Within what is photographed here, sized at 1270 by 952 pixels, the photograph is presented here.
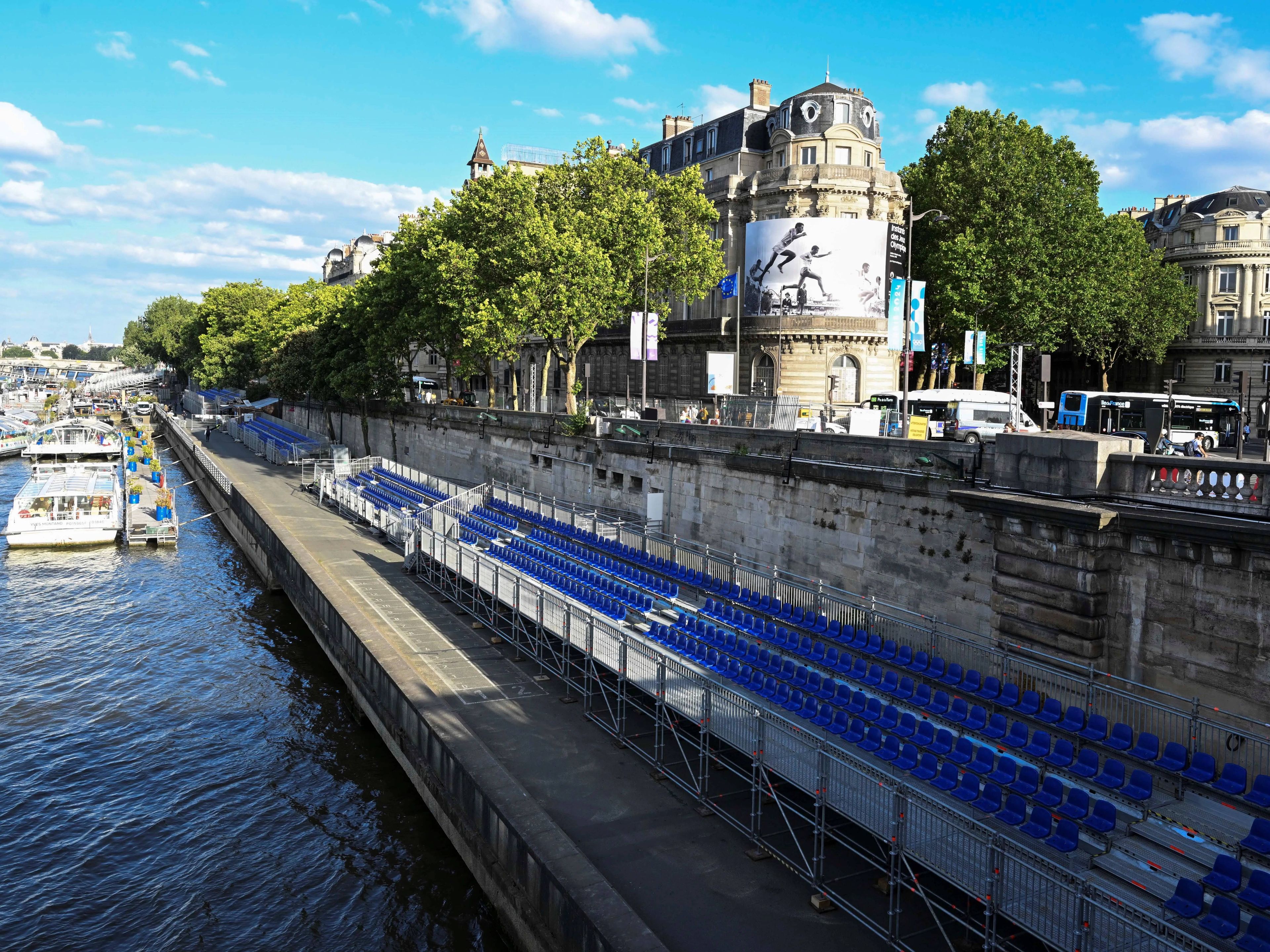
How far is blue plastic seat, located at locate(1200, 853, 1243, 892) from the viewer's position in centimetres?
1031

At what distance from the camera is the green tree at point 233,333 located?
10600 centimetres

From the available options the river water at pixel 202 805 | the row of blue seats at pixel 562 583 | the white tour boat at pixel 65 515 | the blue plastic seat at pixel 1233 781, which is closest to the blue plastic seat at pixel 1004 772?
the blue plastic seat at pixel 1233 781

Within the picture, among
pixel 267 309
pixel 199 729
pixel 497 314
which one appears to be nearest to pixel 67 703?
pixel 199 729

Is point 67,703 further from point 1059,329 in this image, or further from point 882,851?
point 1059,329

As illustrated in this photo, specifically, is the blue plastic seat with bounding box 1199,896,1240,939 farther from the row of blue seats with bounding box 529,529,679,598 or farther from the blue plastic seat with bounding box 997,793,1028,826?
the row of blue seats with bounding box 529,529,679,598

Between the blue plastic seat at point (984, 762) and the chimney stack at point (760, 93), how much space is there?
63111mm

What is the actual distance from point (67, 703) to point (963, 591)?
23658 millimetres

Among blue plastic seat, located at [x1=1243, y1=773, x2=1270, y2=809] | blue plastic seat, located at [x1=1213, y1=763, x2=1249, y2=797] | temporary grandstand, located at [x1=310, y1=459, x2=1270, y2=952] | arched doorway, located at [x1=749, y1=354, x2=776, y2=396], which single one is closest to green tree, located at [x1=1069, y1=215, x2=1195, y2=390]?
arched doorway, located at [x1=749, y1=354, x2=776, y2=396]

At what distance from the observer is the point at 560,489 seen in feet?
138

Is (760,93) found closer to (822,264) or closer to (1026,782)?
(822,264)

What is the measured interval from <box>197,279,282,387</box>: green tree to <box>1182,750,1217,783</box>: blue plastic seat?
99034mm

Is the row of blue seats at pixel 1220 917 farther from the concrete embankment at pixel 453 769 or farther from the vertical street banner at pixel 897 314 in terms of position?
the vertical street banner at pixel 897 314

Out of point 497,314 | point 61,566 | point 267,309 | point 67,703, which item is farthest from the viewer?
point 267,309

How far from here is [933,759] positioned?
13547 millimetres
